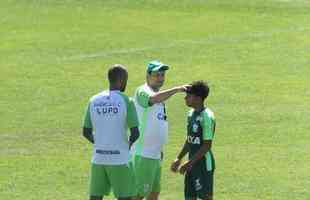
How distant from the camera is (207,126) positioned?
12.9m

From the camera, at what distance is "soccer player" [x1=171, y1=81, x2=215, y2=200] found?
42.3 ft

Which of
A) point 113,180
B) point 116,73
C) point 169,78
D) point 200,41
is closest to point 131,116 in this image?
point 116,73

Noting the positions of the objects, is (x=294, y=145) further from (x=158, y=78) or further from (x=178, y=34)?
(x=178, y=34)

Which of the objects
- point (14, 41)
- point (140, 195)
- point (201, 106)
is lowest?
point (140, 195)

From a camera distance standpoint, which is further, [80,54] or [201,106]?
[80,54]

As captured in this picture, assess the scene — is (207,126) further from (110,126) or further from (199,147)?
(110,126)

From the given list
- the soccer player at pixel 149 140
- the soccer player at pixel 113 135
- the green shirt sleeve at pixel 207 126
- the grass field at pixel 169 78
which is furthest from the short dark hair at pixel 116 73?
the grass field at pixel 169 78

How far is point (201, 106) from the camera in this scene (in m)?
13.0

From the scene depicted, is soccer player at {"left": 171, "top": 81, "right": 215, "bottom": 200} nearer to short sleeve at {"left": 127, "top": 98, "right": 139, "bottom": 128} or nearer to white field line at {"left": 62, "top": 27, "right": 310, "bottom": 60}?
short sleeve at {"left": 127, "top": 98, "right": 139, "bottom": 128}

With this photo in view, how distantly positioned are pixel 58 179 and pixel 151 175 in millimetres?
3241

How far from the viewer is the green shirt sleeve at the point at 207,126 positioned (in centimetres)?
1287

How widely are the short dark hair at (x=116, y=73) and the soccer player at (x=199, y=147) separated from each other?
33.2 inches

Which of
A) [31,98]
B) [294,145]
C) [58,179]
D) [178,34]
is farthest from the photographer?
[178,34]

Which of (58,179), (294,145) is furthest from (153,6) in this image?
(58,179)
